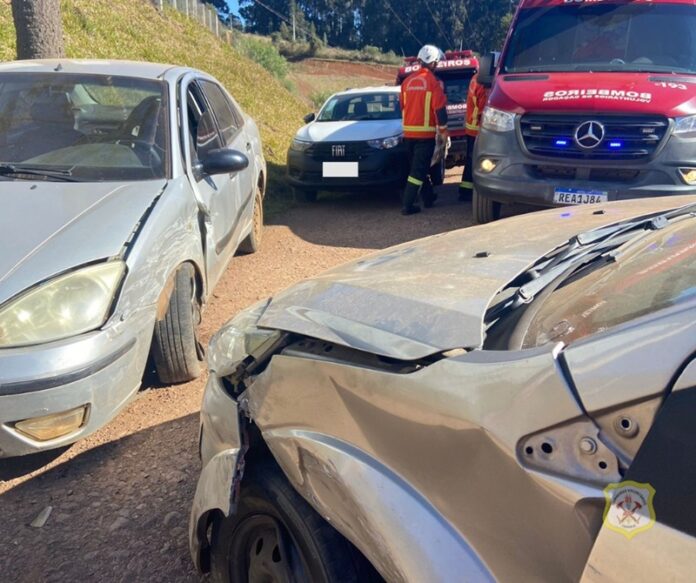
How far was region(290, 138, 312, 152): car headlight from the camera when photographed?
8.07 m

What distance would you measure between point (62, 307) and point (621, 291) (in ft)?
6.97

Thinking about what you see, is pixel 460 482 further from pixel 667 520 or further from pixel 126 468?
pixel 126 468

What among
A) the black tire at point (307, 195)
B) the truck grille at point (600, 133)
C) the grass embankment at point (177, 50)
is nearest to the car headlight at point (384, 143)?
the black tire at point (307, 195)

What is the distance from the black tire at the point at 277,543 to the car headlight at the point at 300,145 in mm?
6547

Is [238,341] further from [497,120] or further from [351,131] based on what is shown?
[351,131]

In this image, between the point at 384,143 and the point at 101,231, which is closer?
the point at 101,231

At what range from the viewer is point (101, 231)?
297 centimetres

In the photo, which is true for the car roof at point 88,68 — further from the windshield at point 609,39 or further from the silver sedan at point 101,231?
the windshield at point 609,39

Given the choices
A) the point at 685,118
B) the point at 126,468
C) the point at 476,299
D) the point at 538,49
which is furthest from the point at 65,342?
the point at 538,49

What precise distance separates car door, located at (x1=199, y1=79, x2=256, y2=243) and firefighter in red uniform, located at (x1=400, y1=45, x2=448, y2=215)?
2389mm

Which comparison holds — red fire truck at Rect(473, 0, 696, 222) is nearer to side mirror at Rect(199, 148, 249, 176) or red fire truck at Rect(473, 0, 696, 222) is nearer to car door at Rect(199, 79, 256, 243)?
car door at Rect(199, 79, 256, 243)

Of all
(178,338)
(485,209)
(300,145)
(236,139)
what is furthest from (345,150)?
(178,338)

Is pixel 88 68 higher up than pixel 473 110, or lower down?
higher up

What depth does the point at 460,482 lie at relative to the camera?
1.29m
